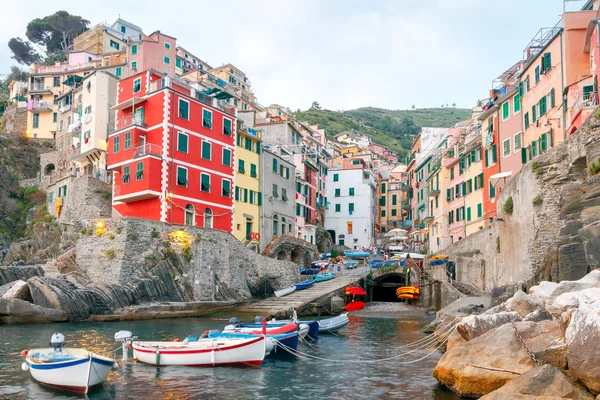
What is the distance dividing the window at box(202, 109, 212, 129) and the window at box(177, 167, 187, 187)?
5399mm

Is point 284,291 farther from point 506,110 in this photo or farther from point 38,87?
point 38,87

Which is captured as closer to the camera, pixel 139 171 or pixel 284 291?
pixel 139 171

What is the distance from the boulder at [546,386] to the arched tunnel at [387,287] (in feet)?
145

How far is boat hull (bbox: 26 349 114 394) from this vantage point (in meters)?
17.0

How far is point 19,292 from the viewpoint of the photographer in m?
36.0

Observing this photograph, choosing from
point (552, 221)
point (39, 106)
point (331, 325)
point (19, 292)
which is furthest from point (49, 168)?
point (552, 221)

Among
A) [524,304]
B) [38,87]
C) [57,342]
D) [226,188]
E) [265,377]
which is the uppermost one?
[38,87]

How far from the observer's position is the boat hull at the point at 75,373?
671 inches

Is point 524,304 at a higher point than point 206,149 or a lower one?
lower

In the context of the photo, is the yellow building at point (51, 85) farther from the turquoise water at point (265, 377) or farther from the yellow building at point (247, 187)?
the turquoise water at point (265, 377)

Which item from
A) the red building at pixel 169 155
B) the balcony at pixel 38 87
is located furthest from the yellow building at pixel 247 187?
the balcony at pixel 38 87

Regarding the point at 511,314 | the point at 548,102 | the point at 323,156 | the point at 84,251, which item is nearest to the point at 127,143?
the point at 84,251

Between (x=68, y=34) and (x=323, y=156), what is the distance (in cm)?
6239

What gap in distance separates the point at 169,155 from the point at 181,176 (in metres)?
2.11
